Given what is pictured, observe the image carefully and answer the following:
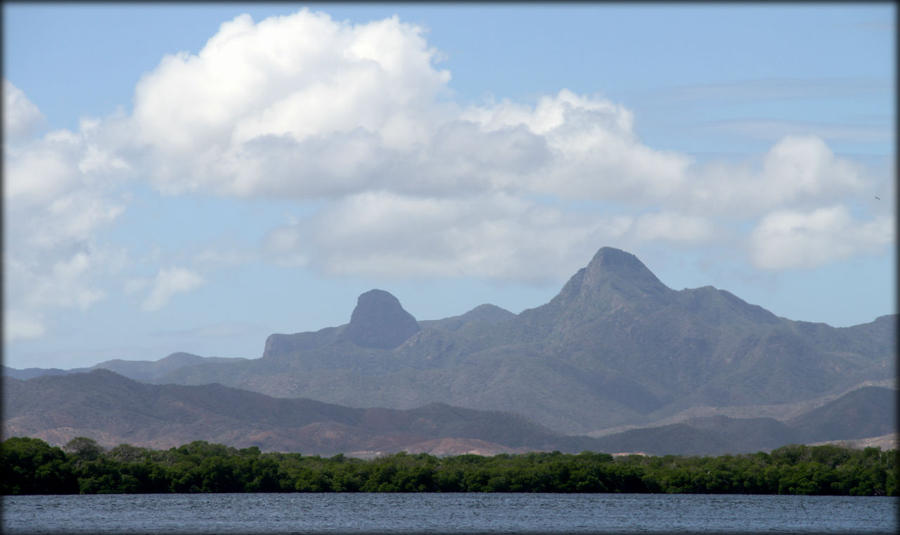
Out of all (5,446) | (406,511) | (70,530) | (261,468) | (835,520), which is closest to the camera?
(70,530)

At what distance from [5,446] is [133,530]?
59.0m

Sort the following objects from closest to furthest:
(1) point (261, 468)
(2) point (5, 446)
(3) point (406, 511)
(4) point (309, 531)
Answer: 1. (4) point (309, 531)
2. (3) point (406, 511)
3. (2) point (5, 446)
4. (1) point (261, 468)

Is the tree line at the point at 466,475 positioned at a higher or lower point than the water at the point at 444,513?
higher

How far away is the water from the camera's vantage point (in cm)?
11906

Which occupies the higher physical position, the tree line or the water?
the tree line

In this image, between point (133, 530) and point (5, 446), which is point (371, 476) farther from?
point (133, 530)

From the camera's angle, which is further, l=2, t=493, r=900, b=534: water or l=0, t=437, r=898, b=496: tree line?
l=0, t=437, r=898, b=496: tree line

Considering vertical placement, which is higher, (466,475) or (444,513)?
(466,475)

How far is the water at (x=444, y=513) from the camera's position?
119m

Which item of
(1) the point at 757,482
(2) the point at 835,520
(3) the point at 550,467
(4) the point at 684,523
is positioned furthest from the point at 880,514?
(3) the point at 550,467

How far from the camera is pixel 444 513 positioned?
142 meters

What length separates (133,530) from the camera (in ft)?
365

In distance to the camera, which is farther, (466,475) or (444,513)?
(466,475)

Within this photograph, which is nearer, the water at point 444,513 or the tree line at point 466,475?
the water at point 444,513
